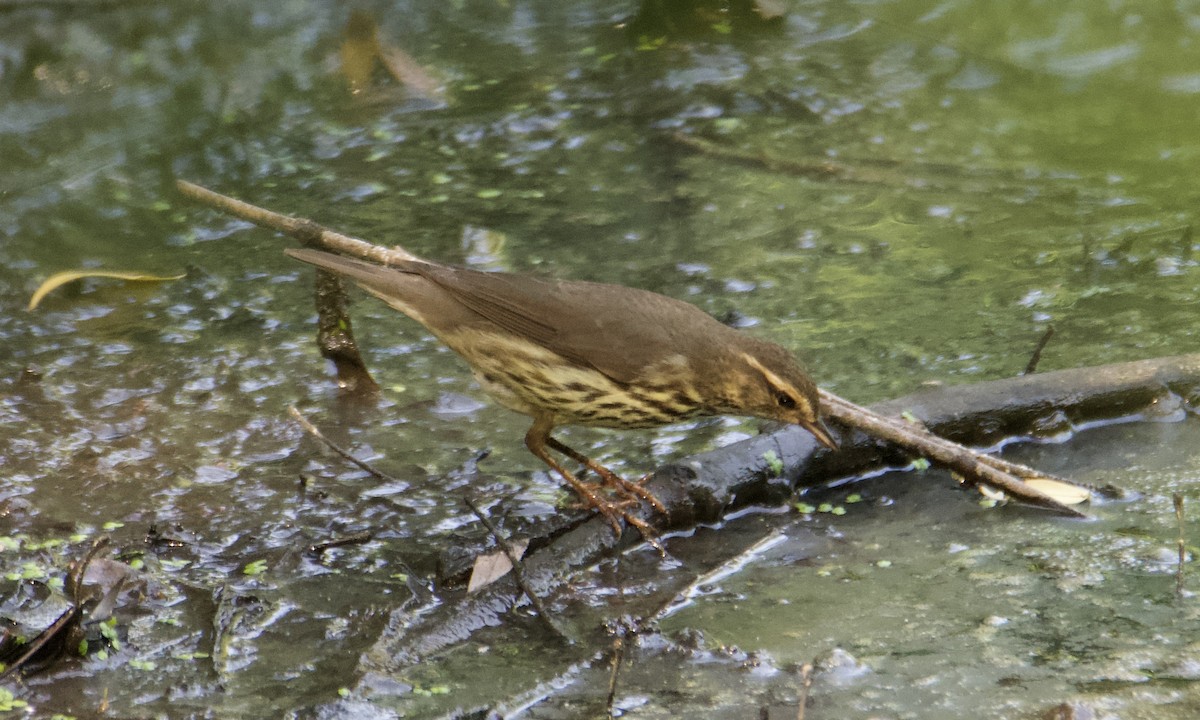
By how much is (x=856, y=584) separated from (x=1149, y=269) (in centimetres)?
302

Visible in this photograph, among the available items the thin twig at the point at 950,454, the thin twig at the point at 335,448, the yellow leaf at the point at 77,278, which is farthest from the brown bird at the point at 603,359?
the yellow leaf at the point at 77,278

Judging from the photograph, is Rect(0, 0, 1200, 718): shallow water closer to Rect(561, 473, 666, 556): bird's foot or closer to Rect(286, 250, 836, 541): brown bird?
Rect(561, 473, 666, 556): bird's foot

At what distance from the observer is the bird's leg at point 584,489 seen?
3879 millimetres

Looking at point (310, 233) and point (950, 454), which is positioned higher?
point (310, 233)

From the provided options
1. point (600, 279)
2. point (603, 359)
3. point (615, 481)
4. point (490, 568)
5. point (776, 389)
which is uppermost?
point (603, 359)

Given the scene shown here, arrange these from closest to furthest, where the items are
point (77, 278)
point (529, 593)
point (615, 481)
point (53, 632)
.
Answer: point (53, 632)
point (529, 593)
point (615, 481)
point (77, 278)

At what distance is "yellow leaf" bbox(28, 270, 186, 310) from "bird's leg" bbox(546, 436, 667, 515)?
2507 mm

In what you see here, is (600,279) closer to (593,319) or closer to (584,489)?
(593,319)

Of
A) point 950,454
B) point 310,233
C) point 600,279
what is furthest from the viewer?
point 600,279

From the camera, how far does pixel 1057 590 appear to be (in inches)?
138

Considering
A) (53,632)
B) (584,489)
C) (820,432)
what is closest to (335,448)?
(584,489)

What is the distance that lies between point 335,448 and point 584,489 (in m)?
0.90

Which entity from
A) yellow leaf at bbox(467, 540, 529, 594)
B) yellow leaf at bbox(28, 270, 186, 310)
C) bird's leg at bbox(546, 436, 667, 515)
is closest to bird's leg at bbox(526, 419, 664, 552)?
bird's leg at bbox(546, 436, 667, 515)

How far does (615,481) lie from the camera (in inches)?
164
